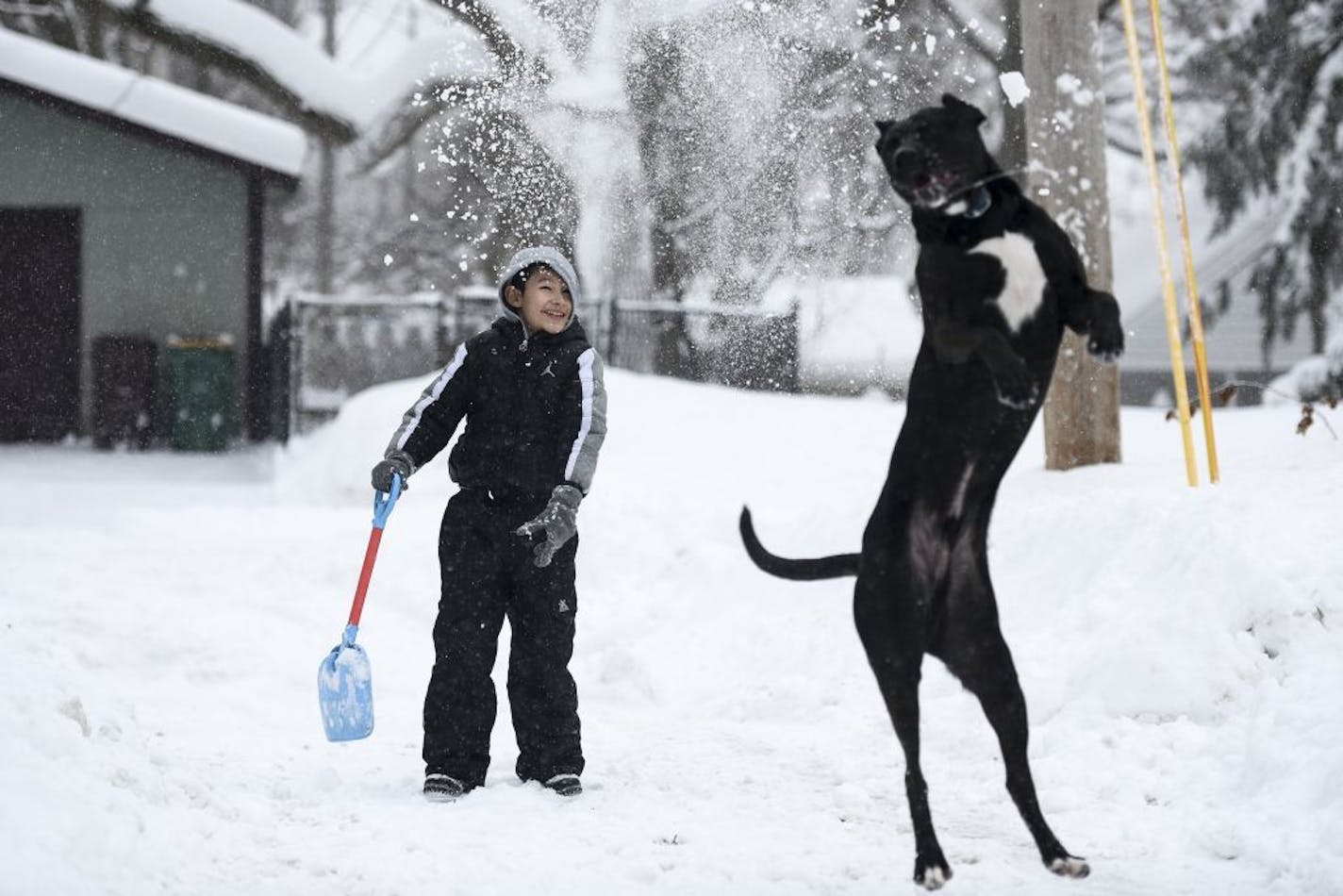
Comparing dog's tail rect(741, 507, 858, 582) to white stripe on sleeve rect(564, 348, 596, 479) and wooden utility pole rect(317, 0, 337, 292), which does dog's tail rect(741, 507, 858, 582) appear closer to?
white stripe on sleeve rect(564, 348, 596, 479)

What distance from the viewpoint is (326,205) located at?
121 ft

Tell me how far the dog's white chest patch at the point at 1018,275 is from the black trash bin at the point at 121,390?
1448 centimetres

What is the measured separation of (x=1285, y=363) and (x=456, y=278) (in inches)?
661

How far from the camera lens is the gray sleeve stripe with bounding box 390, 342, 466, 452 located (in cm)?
516

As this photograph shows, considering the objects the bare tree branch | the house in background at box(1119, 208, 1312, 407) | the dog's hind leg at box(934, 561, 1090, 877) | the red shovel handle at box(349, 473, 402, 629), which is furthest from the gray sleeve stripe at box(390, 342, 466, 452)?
the house in background at box(1119, 208, 1312, 407)

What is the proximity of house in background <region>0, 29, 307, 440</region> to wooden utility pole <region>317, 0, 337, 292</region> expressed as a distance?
1822cm

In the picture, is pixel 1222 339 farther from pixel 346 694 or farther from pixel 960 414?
pixel 960 414

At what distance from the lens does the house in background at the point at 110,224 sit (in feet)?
53.7

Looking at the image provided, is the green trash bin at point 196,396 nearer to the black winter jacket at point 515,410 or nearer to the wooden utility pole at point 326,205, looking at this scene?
the black winter jacket at point 515,410

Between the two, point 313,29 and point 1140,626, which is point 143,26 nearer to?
point 1140,626

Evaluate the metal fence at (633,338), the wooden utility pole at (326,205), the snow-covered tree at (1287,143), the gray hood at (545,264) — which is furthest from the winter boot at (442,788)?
the wooden utility pole at (326,205)

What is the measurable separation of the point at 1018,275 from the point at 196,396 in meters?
14.3

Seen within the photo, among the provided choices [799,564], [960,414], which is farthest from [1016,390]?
[799,564]

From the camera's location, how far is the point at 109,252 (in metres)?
16.8
